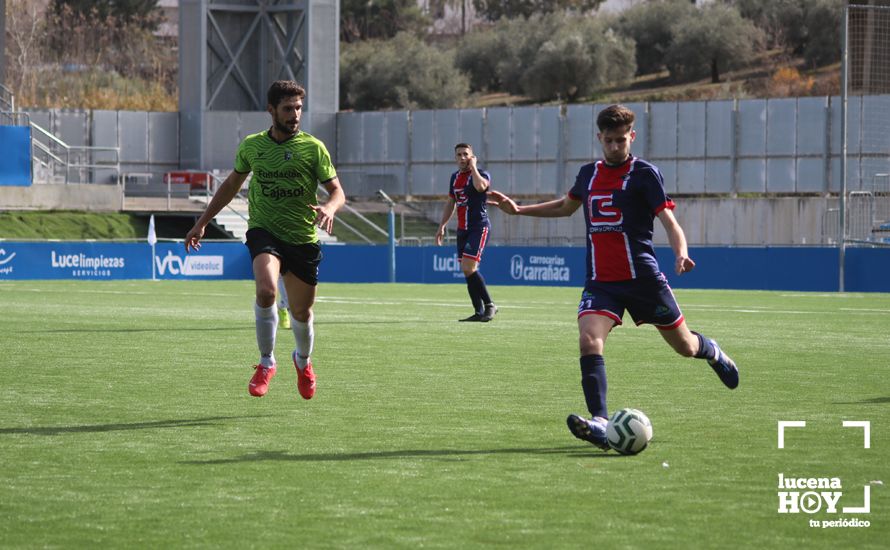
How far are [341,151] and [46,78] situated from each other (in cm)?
2680

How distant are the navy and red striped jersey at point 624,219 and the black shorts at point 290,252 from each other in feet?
7.62

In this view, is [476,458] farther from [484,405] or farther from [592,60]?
[592,60]

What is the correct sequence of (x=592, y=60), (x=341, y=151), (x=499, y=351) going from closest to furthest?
(x=499, y=351)
(x=341, y=151)
(x=592, y=60)

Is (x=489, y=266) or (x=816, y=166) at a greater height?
A: (x=816, y=166)

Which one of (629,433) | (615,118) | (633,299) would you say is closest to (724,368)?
(633,299)

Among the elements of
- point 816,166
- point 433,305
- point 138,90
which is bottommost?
point 433,305

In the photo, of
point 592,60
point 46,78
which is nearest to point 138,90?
point 46,78

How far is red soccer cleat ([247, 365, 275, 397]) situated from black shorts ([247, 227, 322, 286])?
0.67 meters

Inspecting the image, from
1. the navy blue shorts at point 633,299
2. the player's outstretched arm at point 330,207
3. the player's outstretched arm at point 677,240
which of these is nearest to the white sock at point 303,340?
the player's outstretched arm at point 330,207

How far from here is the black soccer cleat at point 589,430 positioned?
755 centimetres

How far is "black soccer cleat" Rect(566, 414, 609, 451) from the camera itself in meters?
7.55

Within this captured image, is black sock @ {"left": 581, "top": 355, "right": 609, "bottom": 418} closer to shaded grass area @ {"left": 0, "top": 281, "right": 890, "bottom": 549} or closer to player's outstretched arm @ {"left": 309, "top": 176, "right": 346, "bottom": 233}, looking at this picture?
shaded grass area @ {"left": 0, "top": 281, "right": 890, "bottom": 549}

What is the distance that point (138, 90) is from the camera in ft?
253

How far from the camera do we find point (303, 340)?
10094mm
